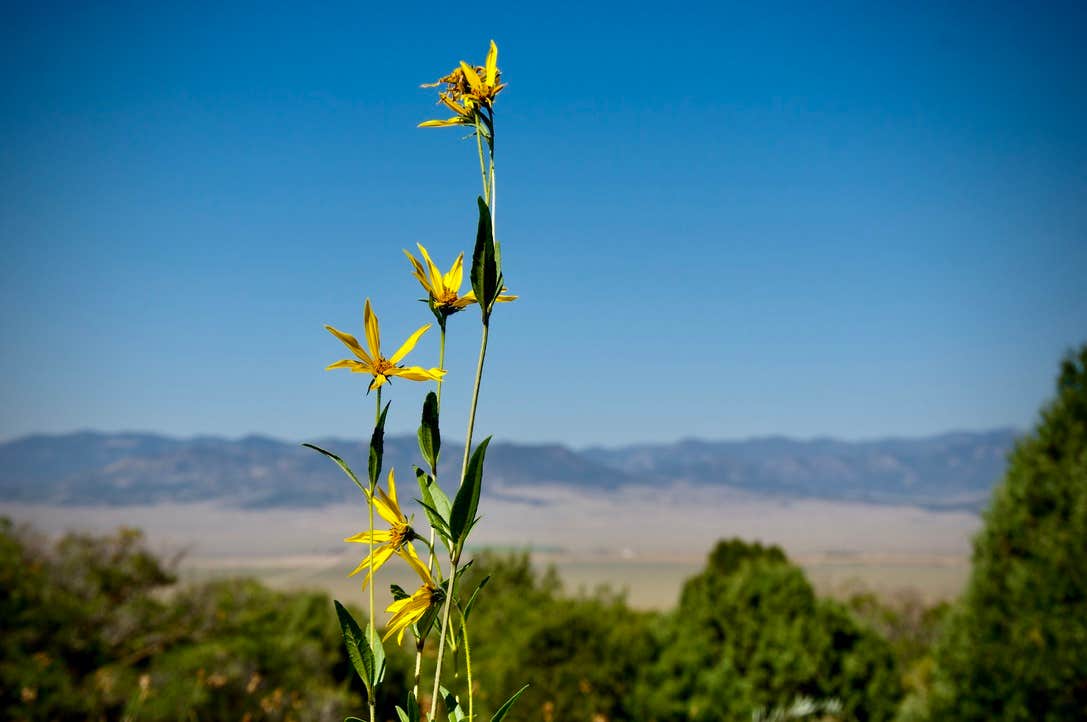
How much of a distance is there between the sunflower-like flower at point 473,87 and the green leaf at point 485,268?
21cm

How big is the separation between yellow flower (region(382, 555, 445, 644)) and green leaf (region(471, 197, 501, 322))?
1.14ft

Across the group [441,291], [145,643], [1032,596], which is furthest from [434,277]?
[145,643]

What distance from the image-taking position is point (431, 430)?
107 centimetres

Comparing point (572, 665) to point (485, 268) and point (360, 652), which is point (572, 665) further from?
point (485, 268)

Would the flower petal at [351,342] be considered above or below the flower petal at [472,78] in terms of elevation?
below

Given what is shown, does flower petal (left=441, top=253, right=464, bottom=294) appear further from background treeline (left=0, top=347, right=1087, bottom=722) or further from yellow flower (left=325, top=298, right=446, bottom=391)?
background treeline (left=0, top=347, right=1087, bottom=722)

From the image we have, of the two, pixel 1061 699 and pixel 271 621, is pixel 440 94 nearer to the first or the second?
pixel 1061 699

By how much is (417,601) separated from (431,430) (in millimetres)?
229

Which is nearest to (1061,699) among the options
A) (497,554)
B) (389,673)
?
(389,673)

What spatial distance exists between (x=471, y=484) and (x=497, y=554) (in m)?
9.94

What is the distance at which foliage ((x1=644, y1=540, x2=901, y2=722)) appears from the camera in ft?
20.7

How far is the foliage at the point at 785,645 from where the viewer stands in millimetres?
6297

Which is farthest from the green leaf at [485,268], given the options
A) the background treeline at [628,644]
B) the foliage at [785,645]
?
the foliage at [785,645]

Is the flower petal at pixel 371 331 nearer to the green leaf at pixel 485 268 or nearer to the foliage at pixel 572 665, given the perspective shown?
the green leaf at pixel 485 268
